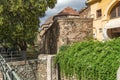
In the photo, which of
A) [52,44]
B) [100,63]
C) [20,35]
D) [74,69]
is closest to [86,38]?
[52,44]

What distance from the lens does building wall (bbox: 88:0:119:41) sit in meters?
25.8

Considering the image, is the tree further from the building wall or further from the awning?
the awning

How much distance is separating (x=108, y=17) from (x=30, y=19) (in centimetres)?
787

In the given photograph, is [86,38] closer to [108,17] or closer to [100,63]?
[108,17]

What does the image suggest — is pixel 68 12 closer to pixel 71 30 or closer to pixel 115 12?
pixel 71 30

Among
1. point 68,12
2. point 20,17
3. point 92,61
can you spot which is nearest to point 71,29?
point 20,17

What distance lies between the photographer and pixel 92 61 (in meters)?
13.8

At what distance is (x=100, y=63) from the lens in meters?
12.9

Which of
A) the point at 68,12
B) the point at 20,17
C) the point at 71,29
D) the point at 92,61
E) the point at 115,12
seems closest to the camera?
the point at 92,61

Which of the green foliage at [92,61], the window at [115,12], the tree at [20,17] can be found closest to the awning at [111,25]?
the window at [115,12]

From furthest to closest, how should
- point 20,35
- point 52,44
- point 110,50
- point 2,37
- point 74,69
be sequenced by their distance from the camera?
point 52,44
point 2,37
point 20,35
point 74,69
point 110,50

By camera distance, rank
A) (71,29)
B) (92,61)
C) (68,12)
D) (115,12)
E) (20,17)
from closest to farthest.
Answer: (92,61) < (20,17) < (115,12) < (71,29) < (68,12)

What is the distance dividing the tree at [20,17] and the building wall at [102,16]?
492 cm

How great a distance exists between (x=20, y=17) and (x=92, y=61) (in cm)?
1279
